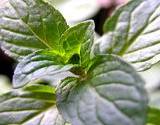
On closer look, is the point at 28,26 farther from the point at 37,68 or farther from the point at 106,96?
the point at 106,96

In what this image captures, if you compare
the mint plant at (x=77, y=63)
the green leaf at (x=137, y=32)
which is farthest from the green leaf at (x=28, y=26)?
the green leaf at (x=137, y=32)

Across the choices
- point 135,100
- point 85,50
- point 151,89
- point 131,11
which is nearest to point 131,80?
point 135,100

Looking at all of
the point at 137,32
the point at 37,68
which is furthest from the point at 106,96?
the point at 137,32

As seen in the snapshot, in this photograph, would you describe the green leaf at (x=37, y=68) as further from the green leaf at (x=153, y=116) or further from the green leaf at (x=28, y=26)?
the green leaf at (x=153, y=116)

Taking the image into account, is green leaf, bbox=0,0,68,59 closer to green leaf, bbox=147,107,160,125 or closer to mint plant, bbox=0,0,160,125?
mint plant, bbox=0,0,160,125

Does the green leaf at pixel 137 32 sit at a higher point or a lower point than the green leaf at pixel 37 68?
lower

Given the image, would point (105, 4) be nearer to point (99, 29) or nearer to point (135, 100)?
point (99, 29)
